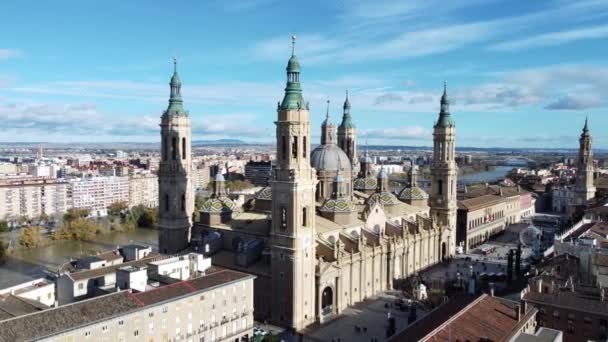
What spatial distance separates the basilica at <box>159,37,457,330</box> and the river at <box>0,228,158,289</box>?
63.6 ft

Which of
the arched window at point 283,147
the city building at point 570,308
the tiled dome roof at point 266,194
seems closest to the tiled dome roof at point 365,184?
Result: the tiled dome roof at point 266,194

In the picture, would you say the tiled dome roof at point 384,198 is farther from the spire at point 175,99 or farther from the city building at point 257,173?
the city building at point 257,173

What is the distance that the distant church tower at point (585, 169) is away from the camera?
75.2m

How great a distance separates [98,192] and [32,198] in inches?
572

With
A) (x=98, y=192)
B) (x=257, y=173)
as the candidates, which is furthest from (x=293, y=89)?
(x=257, y=173)

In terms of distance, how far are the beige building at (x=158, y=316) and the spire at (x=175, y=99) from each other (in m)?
15.5

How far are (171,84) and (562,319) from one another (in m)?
35.8

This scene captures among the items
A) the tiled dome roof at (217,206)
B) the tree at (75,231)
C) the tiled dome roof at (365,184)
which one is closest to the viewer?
the tiled dome roof at (217,206)

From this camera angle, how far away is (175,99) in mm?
46344

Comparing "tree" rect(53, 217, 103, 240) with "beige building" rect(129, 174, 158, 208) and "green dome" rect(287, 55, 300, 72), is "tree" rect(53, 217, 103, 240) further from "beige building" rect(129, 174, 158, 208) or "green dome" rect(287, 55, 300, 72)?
"green dome" rect(287, 55, 300, 72)

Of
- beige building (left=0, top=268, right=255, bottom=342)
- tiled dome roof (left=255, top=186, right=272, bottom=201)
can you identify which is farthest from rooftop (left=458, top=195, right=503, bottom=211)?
beige building (left=0, top=268, right=255, bottom=342)

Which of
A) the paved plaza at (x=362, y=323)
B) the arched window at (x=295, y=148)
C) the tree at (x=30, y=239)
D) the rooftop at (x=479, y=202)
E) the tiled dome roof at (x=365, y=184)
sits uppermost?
the arched window at (x=295, y=148)

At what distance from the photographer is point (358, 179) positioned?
62781 millimetres

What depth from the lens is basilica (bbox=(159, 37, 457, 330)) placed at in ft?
123
